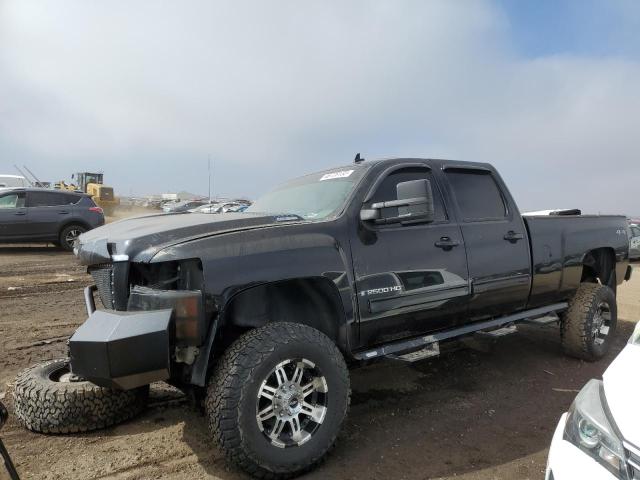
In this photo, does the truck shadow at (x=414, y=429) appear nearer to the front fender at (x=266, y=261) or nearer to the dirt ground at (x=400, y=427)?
the dirt ground at (x=400, y=427)

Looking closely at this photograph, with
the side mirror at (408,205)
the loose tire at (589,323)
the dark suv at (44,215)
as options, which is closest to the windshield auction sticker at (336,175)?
the side mirror at (408,205)

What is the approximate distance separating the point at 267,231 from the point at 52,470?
6.09 feet

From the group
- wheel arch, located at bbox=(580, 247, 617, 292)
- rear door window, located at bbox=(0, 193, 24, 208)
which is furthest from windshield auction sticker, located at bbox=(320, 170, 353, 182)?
rear door window, located at bbox=(0, 193, 24, 208)

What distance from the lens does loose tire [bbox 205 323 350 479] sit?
2516 millimetres

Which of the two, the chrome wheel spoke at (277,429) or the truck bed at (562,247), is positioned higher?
the truck bed at (562,247)

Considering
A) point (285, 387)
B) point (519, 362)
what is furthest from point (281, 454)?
point (519, 362)

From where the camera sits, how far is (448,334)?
370 centimetres

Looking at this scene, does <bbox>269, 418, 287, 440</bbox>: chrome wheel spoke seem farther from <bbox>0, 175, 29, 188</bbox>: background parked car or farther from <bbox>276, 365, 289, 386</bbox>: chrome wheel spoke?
<bbox>0, 175, 29, 188</bbox>: background parked car

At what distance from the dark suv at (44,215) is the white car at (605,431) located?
13.0 m

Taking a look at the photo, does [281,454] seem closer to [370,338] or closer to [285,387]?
[285,387]

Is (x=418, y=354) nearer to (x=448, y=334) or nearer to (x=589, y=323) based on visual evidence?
(x=448, y=334)

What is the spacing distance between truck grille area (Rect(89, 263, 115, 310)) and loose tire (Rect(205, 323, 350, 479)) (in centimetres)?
85

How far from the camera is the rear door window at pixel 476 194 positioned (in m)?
4.14

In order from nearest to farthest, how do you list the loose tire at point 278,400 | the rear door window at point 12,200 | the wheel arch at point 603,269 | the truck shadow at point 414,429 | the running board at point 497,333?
the loose tire at point 278,400 < the truck shadow at point 414,429 < the running board at point 497,333 < the wheel arch at point 603,269 < the rear door window at point 12,200
